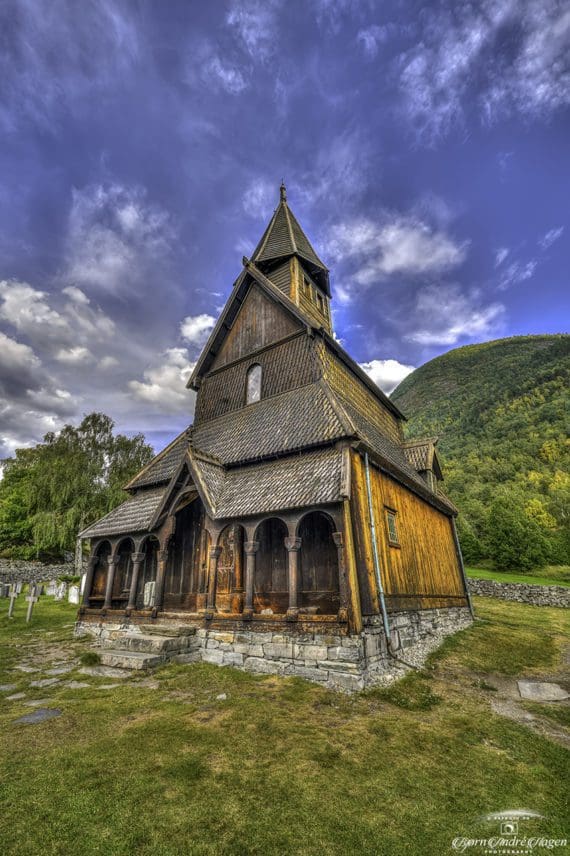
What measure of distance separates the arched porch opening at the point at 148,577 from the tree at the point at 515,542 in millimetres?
33275

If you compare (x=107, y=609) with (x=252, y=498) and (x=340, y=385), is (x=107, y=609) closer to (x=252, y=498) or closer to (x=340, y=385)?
(x=252, y=498)

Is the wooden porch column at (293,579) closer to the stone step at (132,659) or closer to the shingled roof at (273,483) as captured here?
the shingled roof at (273,483)

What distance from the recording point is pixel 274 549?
36.7ft

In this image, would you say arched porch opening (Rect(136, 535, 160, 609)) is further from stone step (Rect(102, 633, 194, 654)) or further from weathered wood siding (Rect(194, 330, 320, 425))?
weathered wood siding (Rect(194, 330, 320, 425))

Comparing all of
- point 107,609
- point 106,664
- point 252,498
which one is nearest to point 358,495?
point 252,498

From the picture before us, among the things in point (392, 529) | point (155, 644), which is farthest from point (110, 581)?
point (392, 529)

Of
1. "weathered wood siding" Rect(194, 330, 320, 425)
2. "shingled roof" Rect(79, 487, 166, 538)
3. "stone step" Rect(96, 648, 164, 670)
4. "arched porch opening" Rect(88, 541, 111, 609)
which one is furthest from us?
"arched porch opening" Rect(88, 541, 111, 609)

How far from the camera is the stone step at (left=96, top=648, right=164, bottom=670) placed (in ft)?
27.4

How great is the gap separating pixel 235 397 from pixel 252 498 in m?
6.93

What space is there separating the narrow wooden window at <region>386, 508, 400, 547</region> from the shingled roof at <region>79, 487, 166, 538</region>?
7418 millimetres

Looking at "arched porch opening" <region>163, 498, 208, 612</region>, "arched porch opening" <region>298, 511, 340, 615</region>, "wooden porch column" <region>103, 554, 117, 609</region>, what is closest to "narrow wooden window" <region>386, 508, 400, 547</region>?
"arched porch opening" <region>298, 511, 340, 615</region>

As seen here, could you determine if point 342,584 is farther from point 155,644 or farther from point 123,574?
point 123,574

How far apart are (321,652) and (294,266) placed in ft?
51.8
